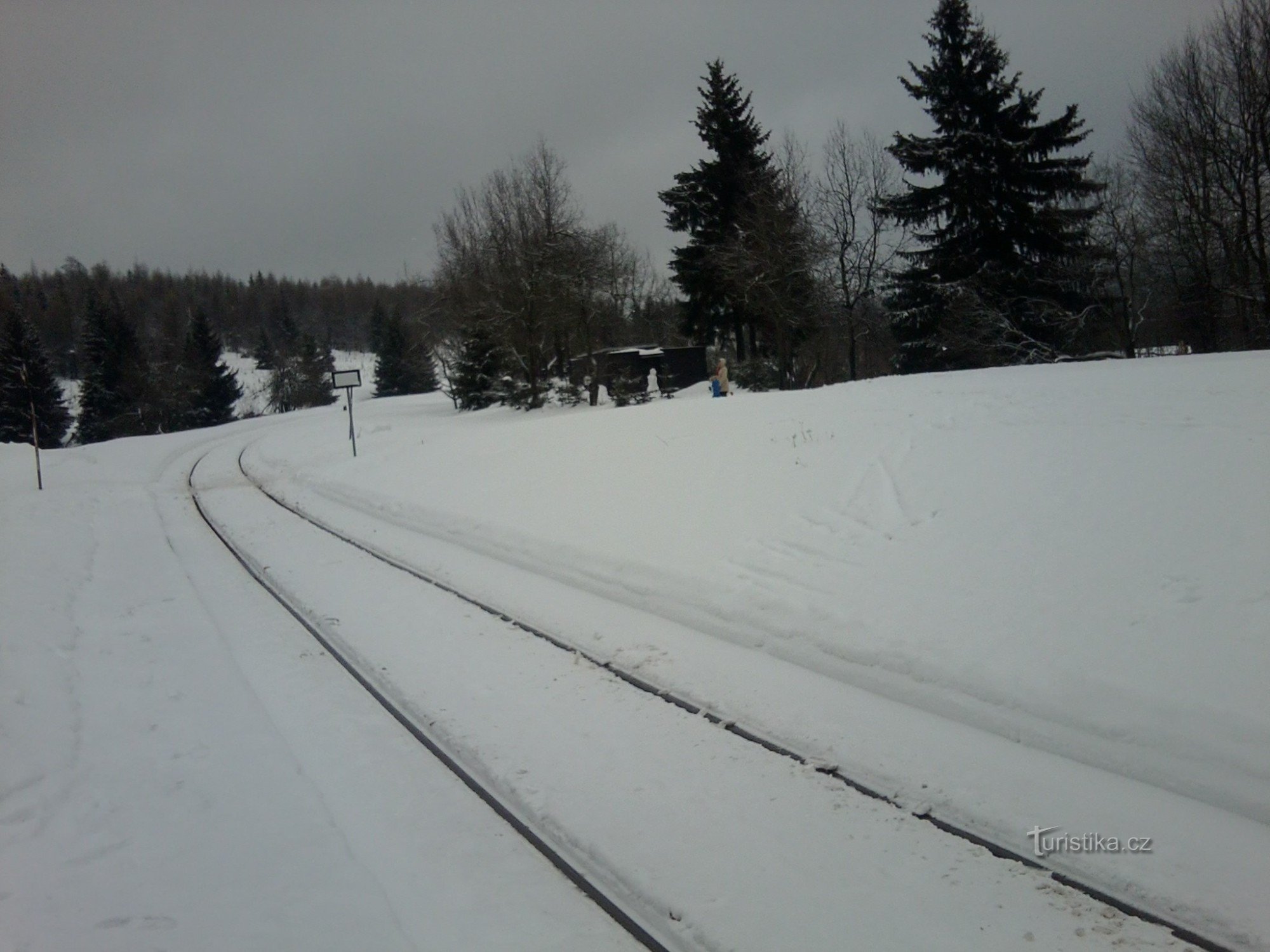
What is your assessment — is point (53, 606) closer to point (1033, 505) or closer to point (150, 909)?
point (150, 909)

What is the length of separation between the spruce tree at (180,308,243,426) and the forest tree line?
13.6 m

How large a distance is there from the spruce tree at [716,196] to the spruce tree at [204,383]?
44.0 metres

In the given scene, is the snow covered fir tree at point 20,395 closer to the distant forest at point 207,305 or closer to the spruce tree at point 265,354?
the distant forest at point 207,305

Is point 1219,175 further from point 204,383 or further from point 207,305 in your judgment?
point 207,305

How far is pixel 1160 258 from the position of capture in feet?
96.2

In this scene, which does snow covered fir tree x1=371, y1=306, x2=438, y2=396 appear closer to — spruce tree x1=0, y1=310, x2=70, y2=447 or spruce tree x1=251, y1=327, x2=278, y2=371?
spruce tree x1=251, y1=327, x2=278, y2=371

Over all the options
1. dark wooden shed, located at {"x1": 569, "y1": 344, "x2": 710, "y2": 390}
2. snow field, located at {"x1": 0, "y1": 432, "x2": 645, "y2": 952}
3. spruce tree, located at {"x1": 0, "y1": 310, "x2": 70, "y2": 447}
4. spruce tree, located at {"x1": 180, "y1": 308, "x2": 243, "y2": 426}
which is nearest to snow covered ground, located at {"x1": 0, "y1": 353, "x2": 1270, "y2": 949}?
snow field, located at {"x1": 0, "y1": 432, "x2": 645, "y2": 952}

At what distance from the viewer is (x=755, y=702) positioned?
5.73 metres

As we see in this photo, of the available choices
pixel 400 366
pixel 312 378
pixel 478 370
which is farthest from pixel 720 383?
pixel 312 378

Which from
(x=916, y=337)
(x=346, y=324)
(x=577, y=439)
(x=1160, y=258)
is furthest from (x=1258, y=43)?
(x=346, y=324)

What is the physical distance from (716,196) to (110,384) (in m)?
50.5

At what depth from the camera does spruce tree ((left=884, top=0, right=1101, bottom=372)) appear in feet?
94.8

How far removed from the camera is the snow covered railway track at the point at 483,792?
351 centimetres

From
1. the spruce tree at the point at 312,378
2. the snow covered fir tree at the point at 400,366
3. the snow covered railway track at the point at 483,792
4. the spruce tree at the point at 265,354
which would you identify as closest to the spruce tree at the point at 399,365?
the snow covered fir tree at the point at 400,366
